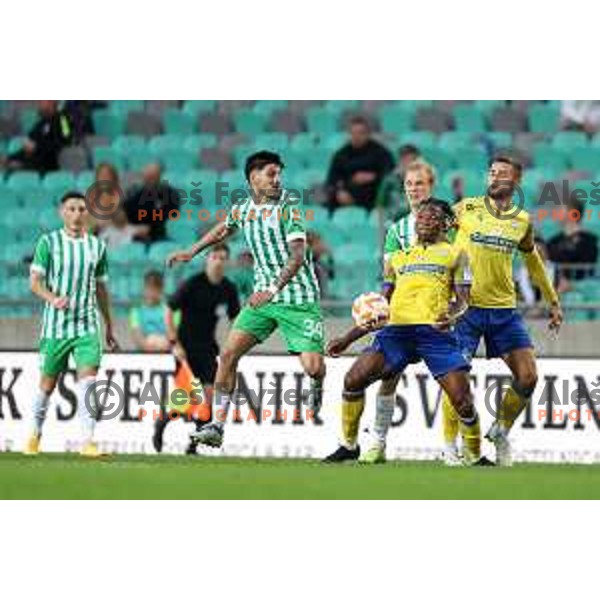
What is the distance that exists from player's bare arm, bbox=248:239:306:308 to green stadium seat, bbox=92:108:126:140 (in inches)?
441

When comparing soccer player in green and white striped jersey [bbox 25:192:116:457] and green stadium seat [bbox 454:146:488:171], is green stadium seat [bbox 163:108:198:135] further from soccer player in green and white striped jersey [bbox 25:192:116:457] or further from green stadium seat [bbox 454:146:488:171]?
soccer player in green and white striped jersey [bbox 25:192:116:457]

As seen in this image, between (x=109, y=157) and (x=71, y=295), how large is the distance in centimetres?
951

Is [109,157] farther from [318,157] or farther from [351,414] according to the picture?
→ [351,414]

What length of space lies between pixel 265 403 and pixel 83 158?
7.57m

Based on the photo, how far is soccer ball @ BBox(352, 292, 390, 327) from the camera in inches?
586

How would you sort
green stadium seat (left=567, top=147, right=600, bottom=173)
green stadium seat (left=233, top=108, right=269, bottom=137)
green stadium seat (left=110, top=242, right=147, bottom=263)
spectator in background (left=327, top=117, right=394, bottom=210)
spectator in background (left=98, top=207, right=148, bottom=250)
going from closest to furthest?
spectator in background (left=327, top=117, right=394, bottom=210)
green stadium seat (left=110, top=242, right=147, bottom=263)
spectator in background (left=98, top=207, right=148, bottom=250)
green stadium seat (left=567, top=147, right=600, bottom=173)
green stadium seat (left=233, top=108, right=269, bottom=137)

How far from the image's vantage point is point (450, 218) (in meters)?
15.2

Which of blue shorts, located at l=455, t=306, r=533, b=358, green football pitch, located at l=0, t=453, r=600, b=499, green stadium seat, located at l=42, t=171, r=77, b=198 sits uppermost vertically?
green stadium seat, located at l=42, t=171, r=77, b=198

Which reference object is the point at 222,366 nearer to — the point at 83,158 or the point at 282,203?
the point at 282,203

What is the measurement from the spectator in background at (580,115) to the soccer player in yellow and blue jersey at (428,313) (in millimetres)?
10629

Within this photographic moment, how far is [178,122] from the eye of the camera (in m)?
26.4

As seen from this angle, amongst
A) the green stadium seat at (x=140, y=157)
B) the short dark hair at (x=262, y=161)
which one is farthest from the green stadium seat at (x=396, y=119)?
the short dark hair at (x=262, y=161)

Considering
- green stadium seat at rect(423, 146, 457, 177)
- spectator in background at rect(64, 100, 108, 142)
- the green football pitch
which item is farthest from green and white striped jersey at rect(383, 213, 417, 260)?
spectator in background at rect(64, 100, 108, 142)

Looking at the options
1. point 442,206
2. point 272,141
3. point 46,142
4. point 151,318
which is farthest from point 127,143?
point 442,206
